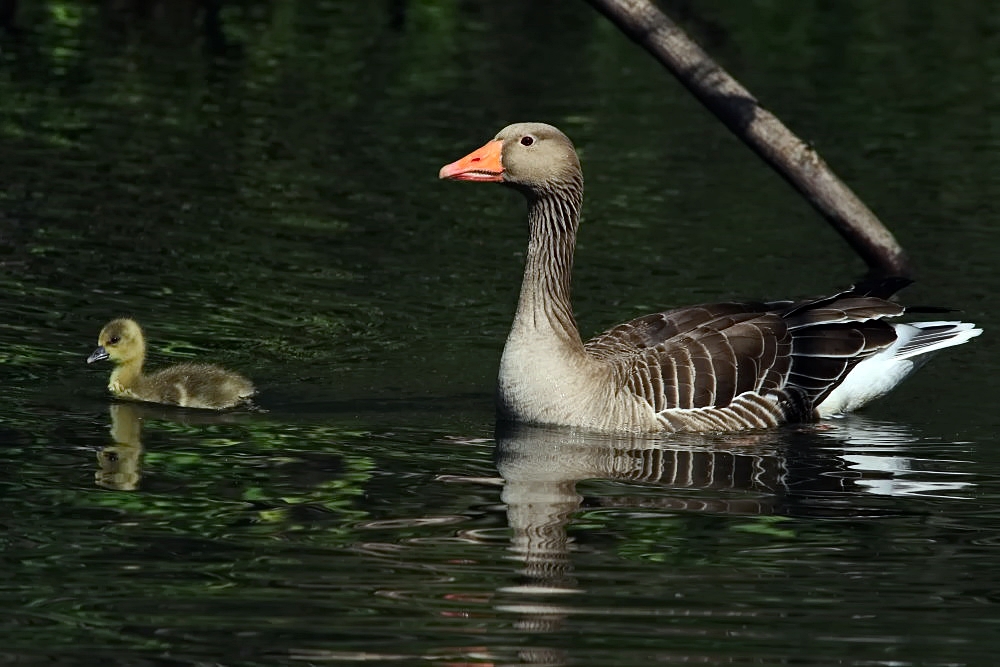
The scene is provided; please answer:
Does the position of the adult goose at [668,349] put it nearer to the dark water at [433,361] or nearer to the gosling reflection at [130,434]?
the dark water at [433,361]

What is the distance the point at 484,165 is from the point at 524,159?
0.28 meters

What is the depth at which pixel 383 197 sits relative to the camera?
755 inches

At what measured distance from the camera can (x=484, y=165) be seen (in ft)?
39.9

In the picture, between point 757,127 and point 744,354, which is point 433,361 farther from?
point 757,127

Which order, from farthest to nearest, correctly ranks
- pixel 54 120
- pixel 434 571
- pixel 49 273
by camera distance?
pixel 54 120 < pixel 49 273 < pixel 434 571

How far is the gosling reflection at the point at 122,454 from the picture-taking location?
410 inches

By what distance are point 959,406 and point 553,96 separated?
12603 mm

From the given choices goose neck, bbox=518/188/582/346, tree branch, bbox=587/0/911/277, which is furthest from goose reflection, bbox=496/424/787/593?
tree branch, bbox=587/0/911/277

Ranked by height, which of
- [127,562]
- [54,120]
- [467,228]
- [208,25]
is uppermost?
[208,25]

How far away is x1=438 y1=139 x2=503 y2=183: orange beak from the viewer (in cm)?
1209

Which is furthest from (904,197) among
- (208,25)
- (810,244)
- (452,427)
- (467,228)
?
(208,25)

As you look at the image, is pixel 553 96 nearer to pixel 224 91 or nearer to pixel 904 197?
pixel 224 91

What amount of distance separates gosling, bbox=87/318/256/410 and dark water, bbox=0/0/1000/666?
0.42ft

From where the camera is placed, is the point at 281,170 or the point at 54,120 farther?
the point at 54,120
